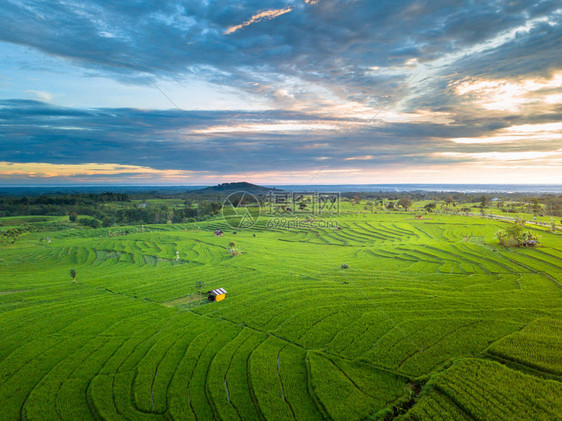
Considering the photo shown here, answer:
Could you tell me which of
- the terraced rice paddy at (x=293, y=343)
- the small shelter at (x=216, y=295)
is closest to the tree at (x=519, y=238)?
the terraced rice paddy at (x=293, y=343)

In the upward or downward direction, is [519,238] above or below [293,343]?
above

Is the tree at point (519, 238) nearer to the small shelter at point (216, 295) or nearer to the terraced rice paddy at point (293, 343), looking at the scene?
the terraced rice paddy at point (293, 343)

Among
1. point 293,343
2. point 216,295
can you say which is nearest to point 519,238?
point 293,343

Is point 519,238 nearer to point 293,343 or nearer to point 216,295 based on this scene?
point 293,343

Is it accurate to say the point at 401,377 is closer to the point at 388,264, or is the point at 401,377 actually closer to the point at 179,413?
the point at 179,413

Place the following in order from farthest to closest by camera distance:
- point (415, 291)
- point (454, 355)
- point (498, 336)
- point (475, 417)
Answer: point (415, 291), point (498, 336), point (454, 355), point (475, 417)

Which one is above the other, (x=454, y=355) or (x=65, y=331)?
(x=454, y=355)

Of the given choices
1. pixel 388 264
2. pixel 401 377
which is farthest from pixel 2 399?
pixel 388 264

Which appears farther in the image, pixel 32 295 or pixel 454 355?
pixel 32 295

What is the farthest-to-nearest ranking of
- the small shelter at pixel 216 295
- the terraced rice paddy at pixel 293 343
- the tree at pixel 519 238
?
the tree at pixel 519 238
the small shelter at pixel 216 295
the terraced rice paddy at pixel 293 343
